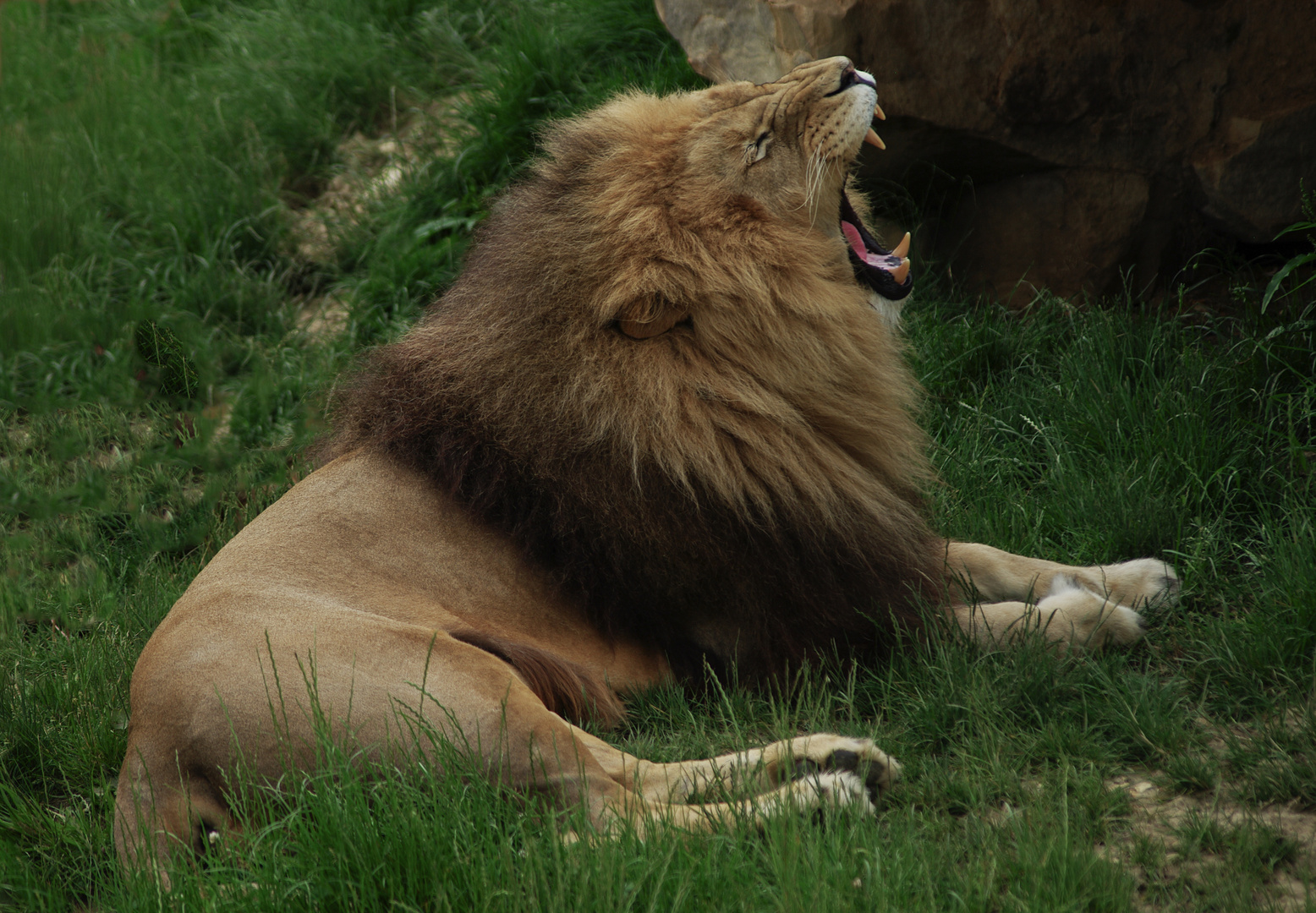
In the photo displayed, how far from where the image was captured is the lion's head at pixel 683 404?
114 inches

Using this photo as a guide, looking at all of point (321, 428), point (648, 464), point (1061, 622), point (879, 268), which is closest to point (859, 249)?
point (879, 268)

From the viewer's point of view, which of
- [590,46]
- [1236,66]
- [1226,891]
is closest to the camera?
[1226,891]

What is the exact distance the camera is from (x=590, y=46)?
576 cm

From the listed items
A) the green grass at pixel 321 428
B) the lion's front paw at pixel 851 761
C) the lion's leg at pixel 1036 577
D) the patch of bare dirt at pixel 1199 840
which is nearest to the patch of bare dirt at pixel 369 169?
the green grass at pixel 321 428

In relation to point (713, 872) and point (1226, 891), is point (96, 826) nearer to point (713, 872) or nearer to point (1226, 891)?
point (713, 872)

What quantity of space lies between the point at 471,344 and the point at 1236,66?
278cm

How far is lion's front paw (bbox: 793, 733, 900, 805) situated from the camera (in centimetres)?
248

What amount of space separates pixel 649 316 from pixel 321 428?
2.45 m

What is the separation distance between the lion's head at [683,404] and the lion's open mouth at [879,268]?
0.16m

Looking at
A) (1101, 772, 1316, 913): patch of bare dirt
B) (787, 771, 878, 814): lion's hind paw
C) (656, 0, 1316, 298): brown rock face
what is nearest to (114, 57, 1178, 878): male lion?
(787, 771, 878, 814): lion's hind paw

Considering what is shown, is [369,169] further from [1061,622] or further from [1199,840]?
[1199,840]

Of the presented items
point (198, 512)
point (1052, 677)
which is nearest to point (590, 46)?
point (198, 512)

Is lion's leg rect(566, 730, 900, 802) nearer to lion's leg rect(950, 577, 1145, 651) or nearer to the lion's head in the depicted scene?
the lion's head

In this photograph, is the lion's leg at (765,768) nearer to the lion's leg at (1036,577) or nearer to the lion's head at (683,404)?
the lion's head at (683,404)
